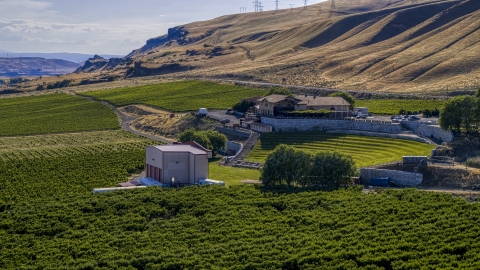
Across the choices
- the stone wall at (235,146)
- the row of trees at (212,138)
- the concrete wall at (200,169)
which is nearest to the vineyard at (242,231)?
the concrete wall at (200,169)

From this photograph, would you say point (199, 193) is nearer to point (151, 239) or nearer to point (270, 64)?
point (151, 239)

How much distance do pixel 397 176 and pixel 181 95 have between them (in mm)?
79304

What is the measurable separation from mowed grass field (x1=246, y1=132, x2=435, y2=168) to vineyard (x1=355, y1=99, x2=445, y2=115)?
16258 millimetres

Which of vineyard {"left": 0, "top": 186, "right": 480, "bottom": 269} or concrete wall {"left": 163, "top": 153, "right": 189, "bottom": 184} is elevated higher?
concrete wall {"left": 163, "top": 153, "right": 189, "bottom": 184}

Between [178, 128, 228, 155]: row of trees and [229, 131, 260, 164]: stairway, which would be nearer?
[229, 131, 260, 164]: stairway

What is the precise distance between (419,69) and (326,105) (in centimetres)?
5703

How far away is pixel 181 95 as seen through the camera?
132875mm

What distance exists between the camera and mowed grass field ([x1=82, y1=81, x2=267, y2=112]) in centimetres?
11875

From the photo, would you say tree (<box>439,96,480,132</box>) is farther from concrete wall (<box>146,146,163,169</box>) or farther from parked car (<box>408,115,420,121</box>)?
concrete wall (<box>146,146,163,169</box>)

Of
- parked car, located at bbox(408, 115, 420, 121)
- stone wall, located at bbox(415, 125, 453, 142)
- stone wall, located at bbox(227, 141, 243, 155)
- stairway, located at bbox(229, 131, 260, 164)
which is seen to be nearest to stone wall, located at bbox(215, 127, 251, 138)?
stairway, located at bbox(229, 131, 260, 164)

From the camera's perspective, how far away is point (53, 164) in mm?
73438

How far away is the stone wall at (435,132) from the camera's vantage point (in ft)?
234

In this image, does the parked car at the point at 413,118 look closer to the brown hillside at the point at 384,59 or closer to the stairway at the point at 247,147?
the stairway at the point at 247,147

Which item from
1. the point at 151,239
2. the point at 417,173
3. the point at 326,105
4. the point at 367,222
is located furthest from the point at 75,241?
the point at 326,105
